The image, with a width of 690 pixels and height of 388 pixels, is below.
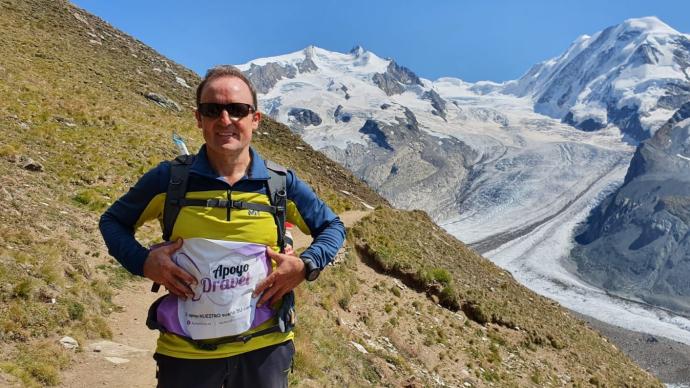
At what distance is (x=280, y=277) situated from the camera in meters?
3.44

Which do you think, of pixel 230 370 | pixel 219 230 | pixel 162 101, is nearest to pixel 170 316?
pixel 230 370

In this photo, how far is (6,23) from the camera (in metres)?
29.7

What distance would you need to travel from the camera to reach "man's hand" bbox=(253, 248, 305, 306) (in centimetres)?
342

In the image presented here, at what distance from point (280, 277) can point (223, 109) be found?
3.61 feet

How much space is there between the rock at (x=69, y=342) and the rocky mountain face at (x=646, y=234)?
419ft

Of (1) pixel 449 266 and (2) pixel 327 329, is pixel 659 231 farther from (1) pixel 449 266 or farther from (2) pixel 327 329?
(2) pixel 327 329

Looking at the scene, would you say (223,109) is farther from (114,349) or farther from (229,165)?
(114,349)

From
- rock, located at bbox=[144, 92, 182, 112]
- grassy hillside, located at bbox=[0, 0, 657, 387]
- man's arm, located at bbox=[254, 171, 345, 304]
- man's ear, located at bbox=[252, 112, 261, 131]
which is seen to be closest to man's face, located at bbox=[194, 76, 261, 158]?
man's ear, located at bbox=[252, 112, 261, 131]

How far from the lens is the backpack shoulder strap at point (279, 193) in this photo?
3510 millimetres

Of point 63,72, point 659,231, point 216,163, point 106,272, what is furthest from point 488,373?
point 659,231

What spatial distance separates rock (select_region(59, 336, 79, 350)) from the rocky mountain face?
419 ft

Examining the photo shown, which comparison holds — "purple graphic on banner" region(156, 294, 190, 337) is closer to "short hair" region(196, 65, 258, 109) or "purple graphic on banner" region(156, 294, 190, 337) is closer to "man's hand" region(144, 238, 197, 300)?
"man's hand" region(144, 238, 197, 300)

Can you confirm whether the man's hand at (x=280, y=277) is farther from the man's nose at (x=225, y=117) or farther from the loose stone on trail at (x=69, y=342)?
the loose stone on trail at (x=69, y=342)

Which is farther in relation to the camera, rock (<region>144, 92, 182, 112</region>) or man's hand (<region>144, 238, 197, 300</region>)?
rock (<region>144, 92, 182, 112</region>)
